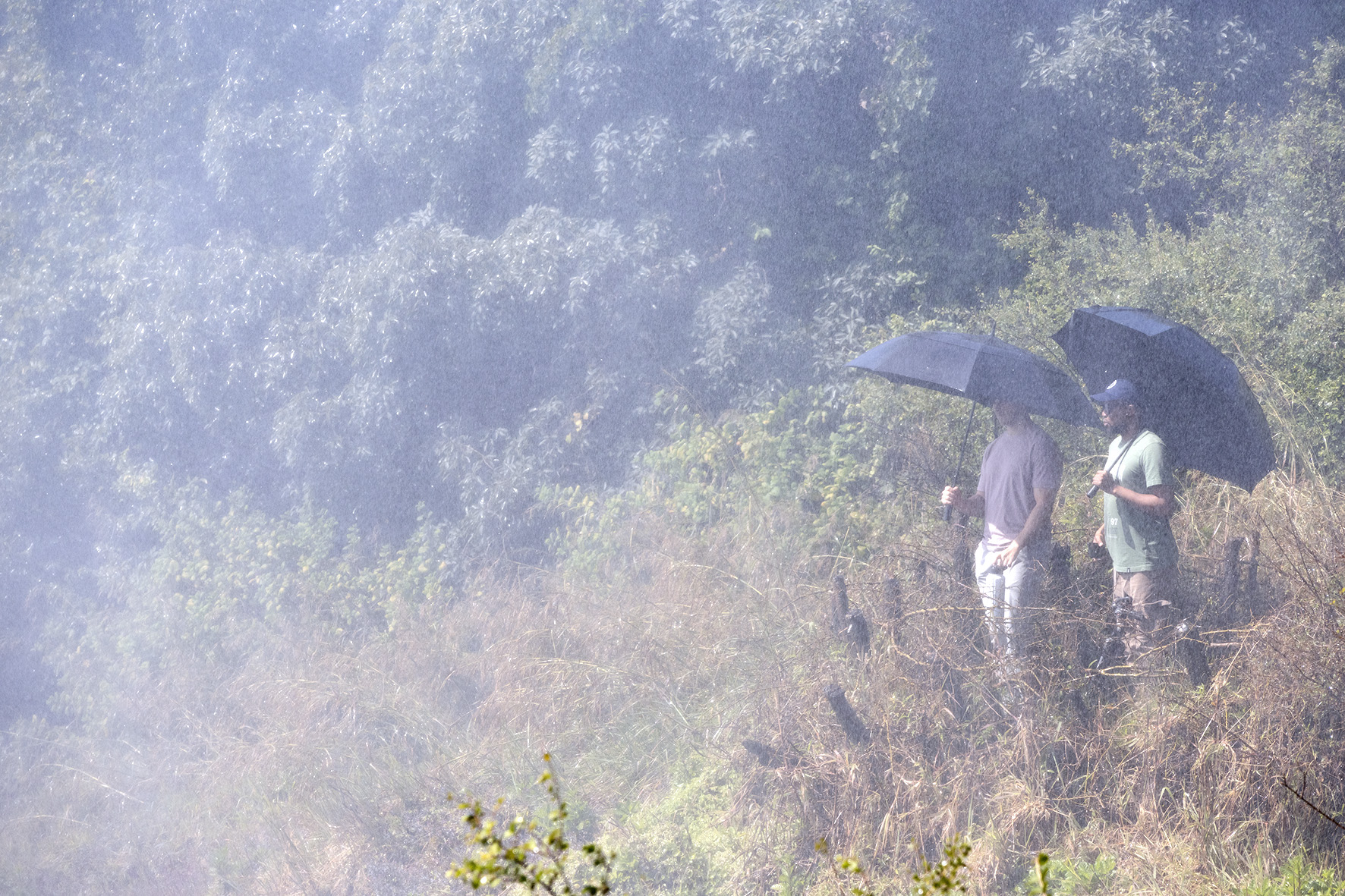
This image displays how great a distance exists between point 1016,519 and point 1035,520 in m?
0.17

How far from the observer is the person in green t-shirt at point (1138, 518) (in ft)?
12.4

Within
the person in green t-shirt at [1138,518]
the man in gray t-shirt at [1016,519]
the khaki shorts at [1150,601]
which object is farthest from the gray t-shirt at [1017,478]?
the khaki shorts at [1150,601]

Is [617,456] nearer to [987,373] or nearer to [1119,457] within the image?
[987,373]

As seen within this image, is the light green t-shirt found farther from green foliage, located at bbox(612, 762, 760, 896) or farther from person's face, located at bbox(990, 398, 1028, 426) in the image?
green foliage, located at bbox(612, 762, 760, 896)

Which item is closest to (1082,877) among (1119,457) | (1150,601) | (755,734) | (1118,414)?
(1150,601)

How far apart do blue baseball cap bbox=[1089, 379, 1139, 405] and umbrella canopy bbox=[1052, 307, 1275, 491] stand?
5.6 inches

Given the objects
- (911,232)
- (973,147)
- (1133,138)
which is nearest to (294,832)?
(911,232)

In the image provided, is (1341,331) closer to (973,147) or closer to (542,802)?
(973,147)

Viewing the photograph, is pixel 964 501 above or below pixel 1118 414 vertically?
below

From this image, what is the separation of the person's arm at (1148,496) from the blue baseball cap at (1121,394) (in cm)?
32

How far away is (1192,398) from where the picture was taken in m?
4.00

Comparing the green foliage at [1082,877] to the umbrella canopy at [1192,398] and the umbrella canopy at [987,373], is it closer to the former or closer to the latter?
the umbrella canopy at [1192,398]

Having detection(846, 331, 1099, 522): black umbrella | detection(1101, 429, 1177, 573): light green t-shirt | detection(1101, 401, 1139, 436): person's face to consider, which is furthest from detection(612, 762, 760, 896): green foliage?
detection(1101, 401, 1139, 436): person's face

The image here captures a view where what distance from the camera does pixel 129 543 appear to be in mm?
12602
